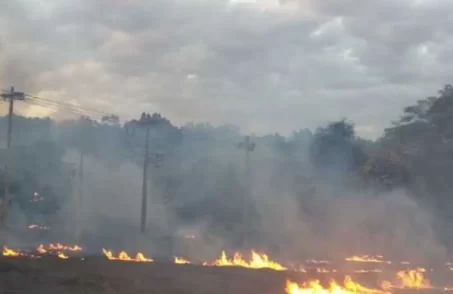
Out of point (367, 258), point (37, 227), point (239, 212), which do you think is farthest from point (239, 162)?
point (367, 258)

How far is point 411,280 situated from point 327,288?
972 cm

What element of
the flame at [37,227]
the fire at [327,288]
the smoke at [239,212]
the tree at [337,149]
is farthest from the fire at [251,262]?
the tree at [337,149]

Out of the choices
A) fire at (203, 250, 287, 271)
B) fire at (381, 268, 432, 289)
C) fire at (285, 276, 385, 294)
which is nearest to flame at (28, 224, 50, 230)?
fire at (203, 250, 287, 271)

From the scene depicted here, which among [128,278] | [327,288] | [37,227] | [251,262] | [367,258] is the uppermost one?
[128,278]

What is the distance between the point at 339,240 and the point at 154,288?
34.5 meters

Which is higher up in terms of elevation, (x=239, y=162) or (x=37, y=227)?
(x=239, y=162)

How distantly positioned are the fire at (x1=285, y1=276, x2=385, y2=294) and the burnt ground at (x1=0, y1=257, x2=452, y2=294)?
0.80 metres

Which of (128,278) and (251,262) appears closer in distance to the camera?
(128,278)

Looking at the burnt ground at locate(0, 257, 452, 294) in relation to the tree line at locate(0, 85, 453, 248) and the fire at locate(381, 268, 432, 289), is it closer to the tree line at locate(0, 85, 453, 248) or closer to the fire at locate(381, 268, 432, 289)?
the fire at locate(381, 268, 432, 289)

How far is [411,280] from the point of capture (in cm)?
4678

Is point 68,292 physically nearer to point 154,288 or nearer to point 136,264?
point 154,288

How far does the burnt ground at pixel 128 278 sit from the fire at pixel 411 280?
5.81 ft

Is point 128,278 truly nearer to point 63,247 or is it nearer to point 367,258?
point 367,258

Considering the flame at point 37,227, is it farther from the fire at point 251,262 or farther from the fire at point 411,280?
the fire at point 411,280
